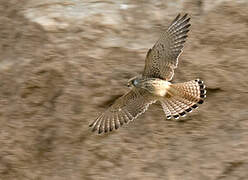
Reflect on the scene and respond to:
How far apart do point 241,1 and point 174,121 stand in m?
1.47

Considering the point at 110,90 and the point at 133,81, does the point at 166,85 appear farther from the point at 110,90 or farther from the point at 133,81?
the point at 110,90

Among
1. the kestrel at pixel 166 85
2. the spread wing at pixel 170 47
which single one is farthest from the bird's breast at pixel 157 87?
the spread wing at pixel 170 47

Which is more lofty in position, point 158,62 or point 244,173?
point 158,62

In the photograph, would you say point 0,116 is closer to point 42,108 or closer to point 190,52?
point 42,108

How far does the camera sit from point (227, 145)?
677 cm

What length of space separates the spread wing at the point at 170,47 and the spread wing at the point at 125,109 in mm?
306

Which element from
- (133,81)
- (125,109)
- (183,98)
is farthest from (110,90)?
(183,98)

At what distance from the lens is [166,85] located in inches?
270

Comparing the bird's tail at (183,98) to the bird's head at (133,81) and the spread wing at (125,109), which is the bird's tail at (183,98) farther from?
the bird's head at (133,81)

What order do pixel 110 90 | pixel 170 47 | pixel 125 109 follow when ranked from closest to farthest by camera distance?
pixel 170 47 → pixel 125 109 → pixel 110 90

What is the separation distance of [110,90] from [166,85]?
0.66 m

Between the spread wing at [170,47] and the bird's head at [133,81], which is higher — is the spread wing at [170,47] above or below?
above

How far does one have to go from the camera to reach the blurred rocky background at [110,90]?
6945 millimetres

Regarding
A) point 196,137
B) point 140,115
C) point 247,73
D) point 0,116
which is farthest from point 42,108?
point 247,73
